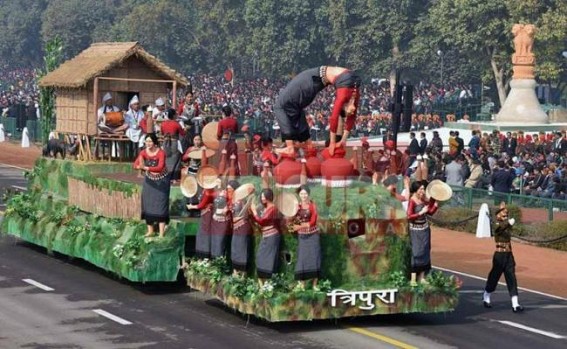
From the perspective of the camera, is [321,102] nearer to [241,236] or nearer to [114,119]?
[114,119]

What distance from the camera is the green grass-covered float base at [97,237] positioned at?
25125mm

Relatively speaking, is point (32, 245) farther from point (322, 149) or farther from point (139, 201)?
point (322, 149)

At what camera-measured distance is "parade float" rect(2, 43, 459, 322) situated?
22.4 m

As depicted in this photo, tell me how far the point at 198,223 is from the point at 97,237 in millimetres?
2987

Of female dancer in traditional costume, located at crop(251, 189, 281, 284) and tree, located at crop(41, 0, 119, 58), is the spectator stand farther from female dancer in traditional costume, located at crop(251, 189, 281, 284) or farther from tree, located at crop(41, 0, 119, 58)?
tree, located at crop(41, 0, 119, 58)

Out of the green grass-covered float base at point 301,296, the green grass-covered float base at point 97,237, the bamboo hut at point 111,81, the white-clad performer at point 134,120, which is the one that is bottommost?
the green grass-covered float base at point 301,296

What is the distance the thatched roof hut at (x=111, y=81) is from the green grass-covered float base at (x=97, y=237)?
77.5 inches

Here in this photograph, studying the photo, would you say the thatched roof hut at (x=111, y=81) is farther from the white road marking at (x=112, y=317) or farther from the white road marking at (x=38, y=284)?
the white road marking at (x=112, y=317)

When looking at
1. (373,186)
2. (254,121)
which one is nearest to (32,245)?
(373,186)

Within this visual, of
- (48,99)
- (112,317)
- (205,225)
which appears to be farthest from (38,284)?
(48,99)

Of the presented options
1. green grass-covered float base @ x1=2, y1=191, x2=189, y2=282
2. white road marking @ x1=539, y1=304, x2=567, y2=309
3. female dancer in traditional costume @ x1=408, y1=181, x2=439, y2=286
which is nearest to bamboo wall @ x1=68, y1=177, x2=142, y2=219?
green grass-covered float base @ x1=2, y1=191, x2=189, y2=282

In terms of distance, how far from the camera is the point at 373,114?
70.4 meters

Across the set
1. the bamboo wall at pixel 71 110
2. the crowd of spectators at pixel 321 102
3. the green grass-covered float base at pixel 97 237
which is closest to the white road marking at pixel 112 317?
the green grass-covered float base at pixel 97 237

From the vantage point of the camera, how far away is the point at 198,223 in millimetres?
25109
